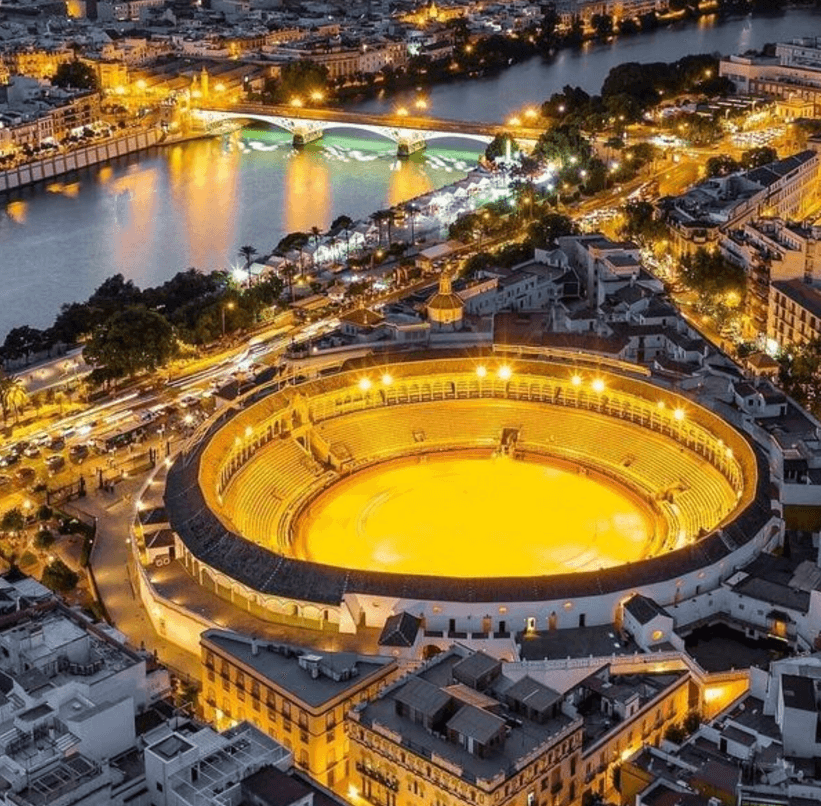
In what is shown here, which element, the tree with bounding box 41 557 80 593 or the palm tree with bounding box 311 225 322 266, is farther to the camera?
the palm tree with bounding box 311 225 322 266

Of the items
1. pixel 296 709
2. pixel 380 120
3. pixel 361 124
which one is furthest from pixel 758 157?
pixel 296 709

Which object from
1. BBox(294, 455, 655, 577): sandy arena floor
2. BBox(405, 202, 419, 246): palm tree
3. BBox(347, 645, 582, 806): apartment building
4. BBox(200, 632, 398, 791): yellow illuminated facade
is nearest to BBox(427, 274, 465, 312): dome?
BBox(294, 455, 655, 577): sandy arena floor

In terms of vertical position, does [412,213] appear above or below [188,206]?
above

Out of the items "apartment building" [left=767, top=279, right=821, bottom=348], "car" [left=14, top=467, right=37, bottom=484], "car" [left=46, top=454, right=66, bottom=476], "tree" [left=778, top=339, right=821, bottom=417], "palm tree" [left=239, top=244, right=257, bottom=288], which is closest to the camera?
"car" [left=14, top=467, right=37, bottom=484]

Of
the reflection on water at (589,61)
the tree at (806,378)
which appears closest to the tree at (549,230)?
the tree at (806,378)

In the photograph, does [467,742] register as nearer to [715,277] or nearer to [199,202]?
[715,277]

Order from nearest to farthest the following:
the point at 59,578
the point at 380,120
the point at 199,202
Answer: the point at 59,578
the point at 199,202
the point at 380,120

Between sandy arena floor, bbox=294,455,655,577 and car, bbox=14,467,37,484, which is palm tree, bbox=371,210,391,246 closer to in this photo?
sandy arena floor, bbox=294,455,655,577
